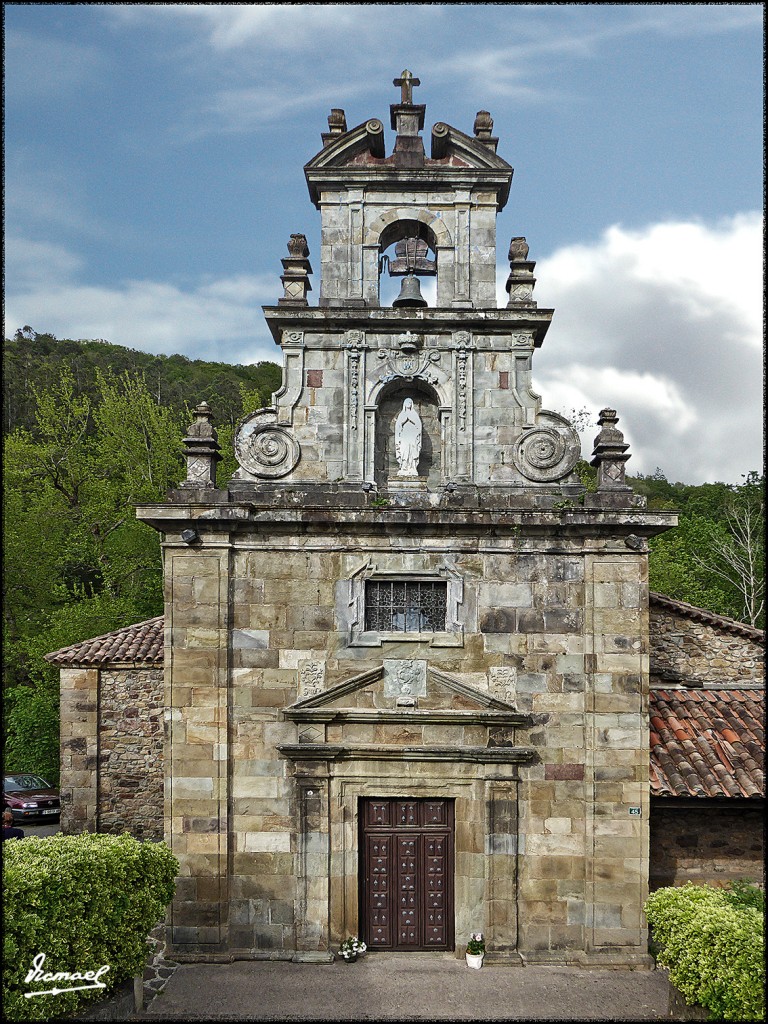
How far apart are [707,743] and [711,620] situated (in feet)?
8.36

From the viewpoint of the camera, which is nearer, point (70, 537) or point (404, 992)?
point (404, 992)

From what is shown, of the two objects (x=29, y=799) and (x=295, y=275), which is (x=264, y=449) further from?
(x=29, y=799)

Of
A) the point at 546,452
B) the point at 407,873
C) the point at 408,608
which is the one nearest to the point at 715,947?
the point at 407,873

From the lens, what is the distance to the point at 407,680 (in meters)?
10.5

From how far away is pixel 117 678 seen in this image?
1416 cm

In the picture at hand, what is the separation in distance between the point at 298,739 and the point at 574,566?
184 inches

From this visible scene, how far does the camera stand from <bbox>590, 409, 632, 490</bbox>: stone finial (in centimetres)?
1077

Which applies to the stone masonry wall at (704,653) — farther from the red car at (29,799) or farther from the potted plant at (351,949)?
the red car at (29,799)

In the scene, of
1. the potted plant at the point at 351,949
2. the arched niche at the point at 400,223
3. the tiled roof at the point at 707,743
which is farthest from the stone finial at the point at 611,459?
the potted plant at the point at 351,949

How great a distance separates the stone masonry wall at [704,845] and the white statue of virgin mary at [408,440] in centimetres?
610

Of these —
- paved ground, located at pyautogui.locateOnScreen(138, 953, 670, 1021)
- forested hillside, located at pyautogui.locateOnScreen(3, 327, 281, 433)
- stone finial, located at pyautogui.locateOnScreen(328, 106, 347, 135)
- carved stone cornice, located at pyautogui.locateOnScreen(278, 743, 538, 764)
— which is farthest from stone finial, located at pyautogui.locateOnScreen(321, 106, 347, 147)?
forested hillside, located at pyautogui.locateOnScreen(3, 327, 281, 433)

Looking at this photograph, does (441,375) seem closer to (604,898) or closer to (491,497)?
(491,497)

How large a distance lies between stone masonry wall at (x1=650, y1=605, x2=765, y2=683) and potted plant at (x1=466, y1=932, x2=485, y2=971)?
5.28 metres

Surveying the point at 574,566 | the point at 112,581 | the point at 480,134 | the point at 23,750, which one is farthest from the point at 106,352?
the point at 574,566
